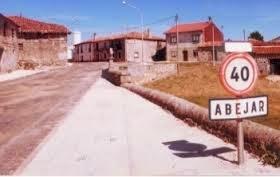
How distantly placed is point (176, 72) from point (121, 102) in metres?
27.9

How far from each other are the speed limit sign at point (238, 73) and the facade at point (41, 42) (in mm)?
51347

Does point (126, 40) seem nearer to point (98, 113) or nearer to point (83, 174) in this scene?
point (98, 113)

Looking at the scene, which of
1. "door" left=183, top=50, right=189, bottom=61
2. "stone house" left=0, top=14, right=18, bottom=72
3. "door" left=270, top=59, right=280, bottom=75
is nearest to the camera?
"stone house" left=0, top=14, right=18, bottom=72

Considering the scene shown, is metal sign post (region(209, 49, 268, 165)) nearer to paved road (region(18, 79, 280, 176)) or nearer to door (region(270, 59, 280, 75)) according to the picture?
paved road (region(18, 79, 280, 176))

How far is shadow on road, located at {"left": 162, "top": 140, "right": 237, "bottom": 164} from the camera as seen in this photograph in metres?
6.79

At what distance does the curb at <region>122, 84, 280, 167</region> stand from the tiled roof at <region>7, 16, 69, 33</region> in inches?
1826

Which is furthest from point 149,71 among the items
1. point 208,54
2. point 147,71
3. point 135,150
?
point 135,150

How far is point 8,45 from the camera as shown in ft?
154

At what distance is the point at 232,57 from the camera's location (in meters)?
5.83

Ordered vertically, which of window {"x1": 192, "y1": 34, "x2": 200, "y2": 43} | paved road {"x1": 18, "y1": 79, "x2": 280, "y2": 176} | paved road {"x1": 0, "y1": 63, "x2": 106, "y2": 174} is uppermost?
window {"x1": 192, "y1": 34, "x2": 200, "y2": 43}

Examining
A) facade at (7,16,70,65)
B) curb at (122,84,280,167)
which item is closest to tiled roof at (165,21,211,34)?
facade at (7,16,70,65)

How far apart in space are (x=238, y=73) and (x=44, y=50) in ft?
172

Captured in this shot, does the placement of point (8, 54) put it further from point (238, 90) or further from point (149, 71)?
point (238, 90)

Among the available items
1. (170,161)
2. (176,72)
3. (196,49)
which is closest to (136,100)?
(170,161)
